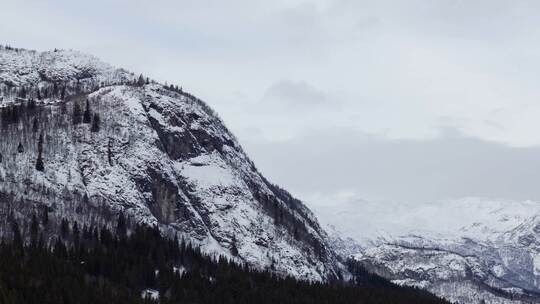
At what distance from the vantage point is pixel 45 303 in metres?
199

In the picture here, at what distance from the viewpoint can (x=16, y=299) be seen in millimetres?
196250

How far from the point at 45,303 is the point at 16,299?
7.13 m
